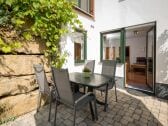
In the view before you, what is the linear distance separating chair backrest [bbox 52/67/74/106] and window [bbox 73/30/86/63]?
7.72ft

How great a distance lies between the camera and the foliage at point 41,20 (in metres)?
2.40

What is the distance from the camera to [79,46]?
4531 mm

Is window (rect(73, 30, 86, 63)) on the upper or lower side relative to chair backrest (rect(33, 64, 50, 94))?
upper

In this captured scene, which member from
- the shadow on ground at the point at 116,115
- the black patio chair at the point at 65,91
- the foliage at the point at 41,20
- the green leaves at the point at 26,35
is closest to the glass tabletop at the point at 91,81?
the black patio chair at the point at 65,91

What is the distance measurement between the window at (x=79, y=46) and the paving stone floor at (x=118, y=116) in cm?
186

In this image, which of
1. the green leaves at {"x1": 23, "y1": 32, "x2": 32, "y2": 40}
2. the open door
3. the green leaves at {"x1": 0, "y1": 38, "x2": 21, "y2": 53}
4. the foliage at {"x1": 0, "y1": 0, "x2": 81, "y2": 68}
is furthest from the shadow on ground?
the green leaves at {"x1": 23, "y1": 32, "x2": 32, "y2": 40}

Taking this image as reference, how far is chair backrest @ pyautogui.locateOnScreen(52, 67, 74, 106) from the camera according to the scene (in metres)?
1.81

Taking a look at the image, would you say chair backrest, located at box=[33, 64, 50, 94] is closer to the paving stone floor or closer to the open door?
the paving stone floor

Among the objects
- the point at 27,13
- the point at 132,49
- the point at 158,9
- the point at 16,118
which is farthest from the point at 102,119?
the point at 132,49

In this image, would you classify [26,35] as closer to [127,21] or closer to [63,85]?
[63,85]

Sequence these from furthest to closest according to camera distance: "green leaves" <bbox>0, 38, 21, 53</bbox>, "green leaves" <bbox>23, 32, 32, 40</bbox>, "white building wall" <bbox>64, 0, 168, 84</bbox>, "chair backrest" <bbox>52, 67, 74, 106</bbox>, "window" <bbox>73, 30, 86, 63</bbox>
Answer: "window" <bbox>73, 30, 86, 63</bbox>, "white building wall" <bbox>64, 0, 168, 84</bbox>, "green leaves" <bbox>23, 32, 32, 40</bbox>, "green leaves" <bbox>0, 38, 21, 53</bbox>, "chair backrest" <bbox>52, 67, 74, 106</bbox>

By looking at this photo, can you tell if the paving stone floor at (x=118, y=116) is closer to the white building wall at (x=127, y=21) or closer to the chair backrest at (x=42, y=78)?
the chair backrest at (x=42, y=78)

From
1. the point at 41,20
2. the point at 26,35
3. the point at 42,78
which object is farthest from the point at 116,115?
the point at 41,20

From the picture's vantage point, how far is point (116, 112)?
8.99 feet
